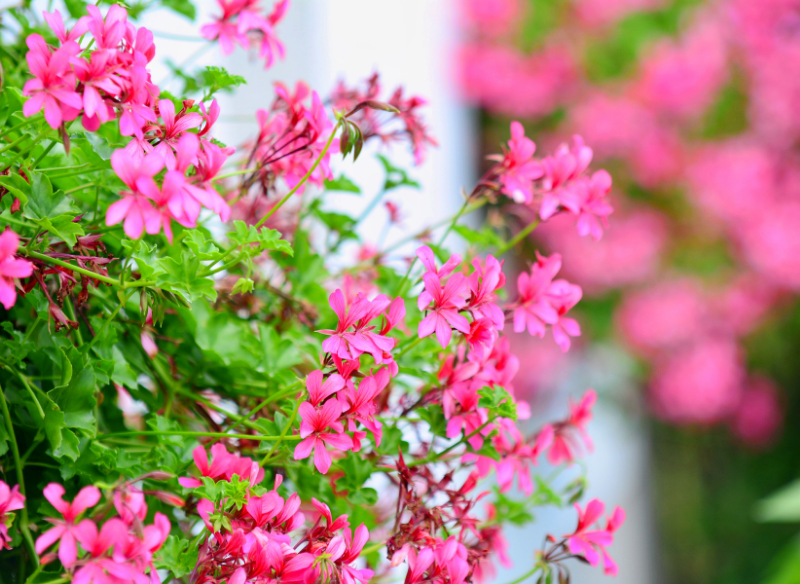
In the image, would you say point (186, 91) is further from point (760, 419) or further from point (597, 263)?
point (760, 419)

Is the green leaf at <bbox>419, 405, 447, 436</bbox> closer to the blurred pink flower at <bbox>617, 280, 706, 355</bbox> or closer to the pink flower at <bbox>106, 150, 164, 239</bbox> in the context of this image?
the pink flower at <bbox>106, 150, 164, 239</bbox>

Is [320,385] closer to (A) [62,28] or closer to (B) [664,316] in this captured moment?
(A) [62,28]

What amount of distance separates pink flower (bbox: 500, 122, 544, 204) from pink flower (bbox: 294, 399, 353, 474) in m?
0.19

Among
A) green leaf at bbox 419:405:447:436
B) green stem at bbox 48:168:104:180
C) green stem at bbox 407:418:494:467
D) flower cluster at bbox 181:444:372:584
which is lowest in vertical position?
flower cluster at bbox 181:444:372:584

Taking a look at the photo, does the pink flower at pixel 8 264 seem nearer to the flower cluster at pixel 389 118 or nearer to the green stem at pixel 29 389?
the green stem at pixel 29 389

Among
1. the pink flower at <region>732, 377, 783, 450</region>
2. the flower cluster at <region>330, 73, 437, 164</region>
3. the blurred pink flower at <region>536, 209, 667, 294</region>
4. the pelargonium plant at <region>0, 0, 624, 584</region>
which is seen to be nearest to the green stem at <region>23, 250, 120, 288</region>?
the pelargonium plant at <region>0, 0, 624, 584</region>

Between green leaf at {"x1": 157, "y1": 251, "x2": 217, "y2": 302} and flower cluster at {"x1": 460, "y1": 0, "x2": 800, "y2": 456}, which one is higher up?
flower cluster at {"x1": 460, "y1": 0, "x2": 800, "y2": 456}

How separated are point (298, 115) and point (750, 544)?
2385 millimetres

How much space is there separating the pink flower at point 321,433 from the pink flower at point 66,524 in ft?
0.31

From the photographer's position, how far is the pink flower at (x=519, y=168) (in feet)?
1.47

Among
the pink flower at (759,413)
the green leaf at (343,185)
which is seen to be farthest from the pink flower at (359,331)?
the pink flower at (759,413)

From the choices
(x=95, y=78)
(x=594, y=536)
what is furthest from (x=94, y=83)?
(x=594, y=536)

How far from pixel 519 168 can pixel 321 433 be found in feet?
0.72

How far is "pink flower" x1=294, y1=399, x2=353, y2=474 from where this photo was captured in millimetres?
335
